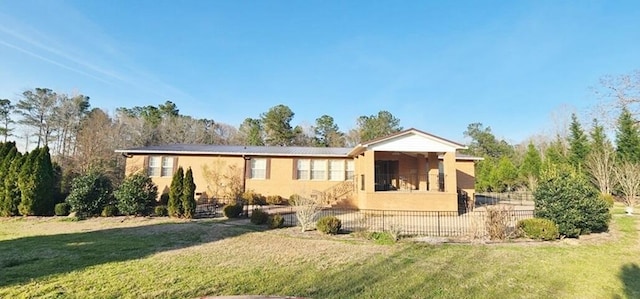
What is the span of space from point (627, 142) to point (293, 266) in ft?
110

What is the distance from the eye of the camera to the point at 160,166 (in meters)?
19.9

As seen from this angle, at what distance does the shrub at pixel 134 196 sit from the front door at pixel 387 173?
13.9 metres

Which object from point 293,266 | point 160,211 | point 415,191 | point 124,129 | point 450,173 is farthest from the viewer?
point 124,129

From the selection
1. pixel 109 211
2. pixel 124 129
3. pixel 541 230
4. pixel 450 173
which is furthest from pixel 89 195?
pixel 124 129

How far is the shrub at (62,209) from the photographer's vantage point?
14.3 m

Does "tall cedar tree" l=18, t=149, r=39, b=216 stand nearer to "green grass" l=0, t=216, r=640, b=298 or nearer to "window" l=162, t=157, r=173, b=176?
"green grass" l=0, t=216, r=640, b=298

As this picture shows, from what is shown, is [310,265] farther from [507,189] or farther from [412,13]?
[507,189]

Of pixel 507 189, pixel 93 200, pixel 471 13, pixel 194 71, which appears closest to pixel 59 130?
pixel 194 71

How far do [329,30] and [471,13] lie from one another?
7329 millimetres

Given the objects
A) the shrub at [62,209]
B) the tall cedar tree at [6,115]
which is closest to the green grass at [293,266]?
the shrub at [62,209]

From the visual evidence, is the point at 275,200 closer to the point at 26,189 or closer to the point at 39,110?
the point at 26,189

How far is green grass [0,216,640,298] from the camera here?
5.56 m

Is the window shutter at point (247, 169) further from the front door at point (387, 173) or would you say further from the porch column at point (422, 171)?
the porch column at point (422, 171)

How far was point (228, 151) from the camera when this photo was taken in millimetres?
20344
